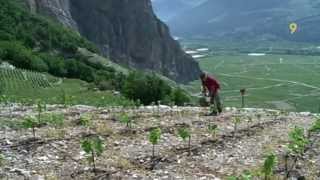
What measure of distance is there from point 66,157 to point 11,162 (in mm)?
1627

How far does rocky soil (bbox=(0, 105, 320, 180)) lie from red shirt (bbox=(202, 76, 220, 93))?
2.07 meters

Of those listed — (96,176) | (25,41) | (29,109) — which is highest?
(25,41)

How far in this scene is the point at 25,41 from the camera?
150m

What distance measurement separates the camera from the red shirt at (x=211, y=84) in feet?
104

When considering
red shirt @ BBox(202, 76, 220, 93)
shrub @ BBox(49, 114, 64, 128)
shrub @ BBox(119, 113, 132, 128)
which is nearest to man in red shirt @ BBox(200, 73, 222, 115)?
red shirt @ BBox(202, 76, 220, 93)

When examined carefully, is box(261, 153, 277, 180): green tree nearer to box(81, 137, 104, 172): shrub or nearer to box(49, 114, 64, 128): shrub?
box(81, 137, 104, 172): shrub

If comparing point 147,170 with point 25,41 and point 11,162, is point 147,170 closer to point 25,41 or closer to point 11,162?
point 11,162

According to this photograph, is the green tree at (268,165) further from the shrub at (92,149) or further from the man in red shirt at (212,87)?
the man in red shirt at (212,87)

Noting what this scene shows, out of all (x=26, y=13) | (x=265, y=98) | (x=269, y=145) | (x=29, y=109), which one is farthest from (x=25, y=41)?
(x=269, y=145)

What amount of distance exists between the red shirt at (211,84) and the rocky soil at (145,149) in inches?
81.4

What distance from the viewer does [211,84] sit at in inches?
1249

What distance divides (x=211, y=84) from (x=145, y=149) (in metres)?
10.9

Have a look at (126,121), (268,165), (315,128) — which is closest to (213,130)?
(126,121)

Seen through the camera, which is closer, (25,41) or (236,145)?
(236,145)
